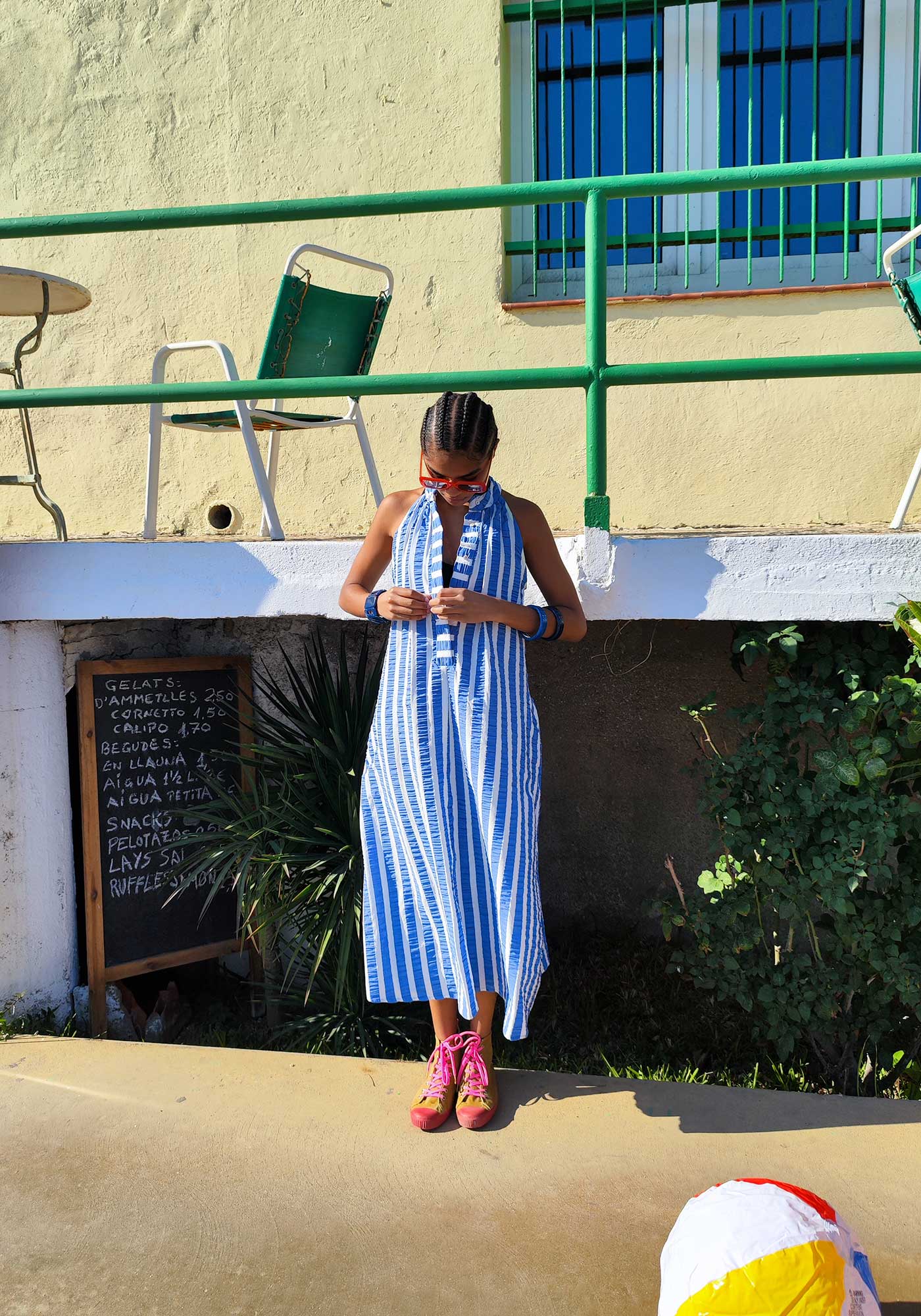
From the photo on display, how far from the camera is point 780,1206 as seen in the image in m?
1.88

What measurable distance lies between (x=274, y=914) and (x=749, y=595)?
1779mm

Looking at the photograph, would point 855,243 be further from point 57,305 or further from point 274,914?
point 274,914

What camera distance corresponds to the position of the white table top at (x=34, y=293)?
367 cm

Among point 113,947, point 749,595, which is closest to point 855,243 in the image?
point 749,595

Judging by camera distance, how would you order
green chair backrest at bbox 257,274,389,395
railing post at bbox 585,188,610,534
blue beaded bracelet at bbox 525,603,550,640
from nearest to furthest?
1. blue beaded bracelet at bbox 525,603,550,640
2. railing post at bbox 585,188,610,534
3. green chair backrest at bbox 257,274,389,395

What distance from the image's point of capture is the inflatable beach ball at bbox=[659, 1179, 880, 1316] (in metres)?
1.74

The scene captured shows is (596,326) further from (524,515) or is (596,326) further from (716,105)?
(716,105)

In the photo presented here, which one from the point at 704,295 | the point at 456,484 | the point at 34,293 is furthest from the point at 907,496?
the point at 34,293

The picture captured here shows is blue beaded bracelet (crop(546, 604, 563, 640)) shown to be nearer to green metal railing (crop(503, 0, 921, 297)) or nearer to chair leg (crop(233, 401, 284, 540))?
chair leg (crop(233, 401, 284, 540))

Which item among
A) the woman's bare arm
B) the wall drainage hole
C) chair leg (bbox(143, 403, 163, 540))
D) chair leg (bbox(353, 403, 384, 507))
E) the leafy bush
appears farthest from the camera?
the wall drainage hole

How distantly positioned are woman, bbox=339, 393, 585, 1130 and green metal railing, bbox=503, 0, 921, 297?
97.8 inches

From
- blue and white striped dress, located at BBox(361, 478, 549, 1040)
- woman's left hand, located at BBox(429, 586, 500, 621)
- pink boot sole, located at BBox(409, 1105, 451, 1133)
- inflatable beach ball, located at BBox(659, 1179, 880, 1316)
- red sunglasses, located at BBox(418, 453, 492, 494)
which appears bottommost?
pink boot sole, located at BBox(409, 1105, 451, 1133)

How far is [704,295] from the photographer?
Answer: 4691mm

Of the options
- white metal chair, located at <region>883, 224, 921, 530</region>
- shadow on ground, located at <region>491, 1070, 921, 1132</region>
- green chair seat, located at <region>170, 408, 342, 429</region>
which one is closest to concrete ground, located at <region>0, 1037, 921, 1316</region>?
shadow on ground, located at <region>491, 1070, 921, 1132</region>
